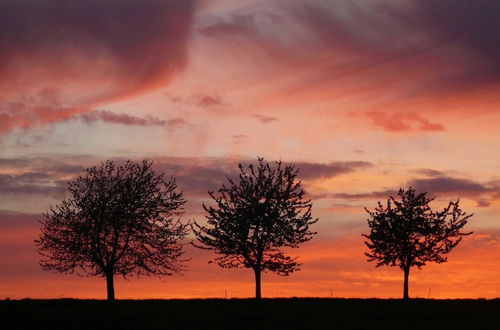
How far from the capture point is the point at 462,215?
224 feet

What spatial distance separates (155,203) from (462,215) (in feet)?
94.2
